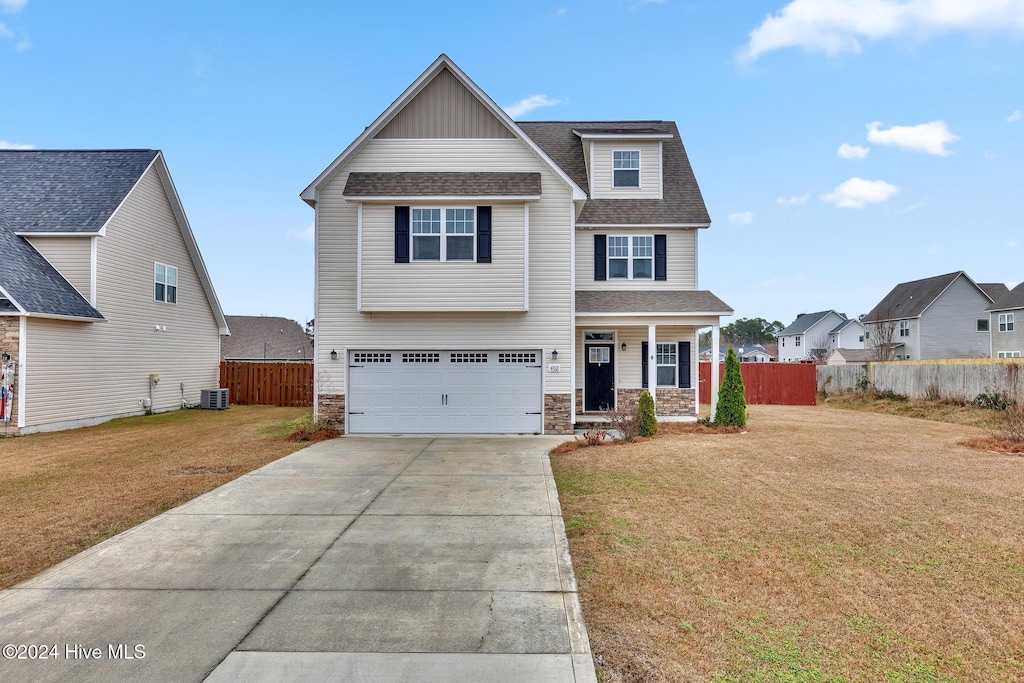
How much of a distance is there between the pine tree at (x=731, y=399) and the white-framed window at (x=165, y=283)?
62.7ft

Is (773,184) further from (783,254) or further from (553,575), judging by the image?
(553,575)

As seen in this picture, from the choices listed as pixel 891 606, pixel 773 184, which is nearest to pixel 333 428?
pixel 891 606

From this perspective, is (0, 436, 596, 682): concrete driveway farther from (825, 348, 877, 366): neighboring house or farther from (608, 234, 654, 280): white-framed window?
(825, 348, 877, 366): neighboring house

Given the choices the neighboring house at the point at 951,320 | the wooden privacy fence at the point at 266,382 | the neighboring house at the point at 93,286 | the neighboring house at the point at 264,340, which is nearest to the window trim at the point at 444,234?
the neighboring house at the point at 93,286

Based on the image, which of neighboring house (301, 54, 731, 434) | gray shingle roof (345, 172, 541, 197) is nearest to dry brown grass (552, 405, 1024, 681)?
neighboring house (301, 54, 731, 434)

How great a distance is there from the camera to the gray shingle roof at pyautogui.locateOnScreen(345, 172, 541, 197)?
1332 cm

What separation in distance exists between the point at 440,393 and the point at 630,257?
7041mm

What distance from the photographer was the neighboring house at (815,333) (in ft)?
189

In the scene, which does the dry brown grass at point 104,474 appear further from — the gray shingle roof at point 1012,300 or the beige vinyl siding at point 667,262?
the gray shingle roof at point 1012,300

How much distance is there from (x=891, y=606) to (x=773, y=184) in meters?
19.6

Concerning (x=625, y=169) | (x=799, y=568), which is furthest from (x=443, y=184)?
(x=799, y=568)

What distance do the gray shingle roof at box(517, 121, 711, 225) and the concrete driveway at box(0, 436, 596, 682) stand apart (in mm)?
10669

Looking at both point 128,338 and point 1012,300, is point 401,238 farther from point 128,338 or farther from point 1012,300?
point 1012,300

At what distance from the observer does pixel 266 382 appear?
23.2 metres
